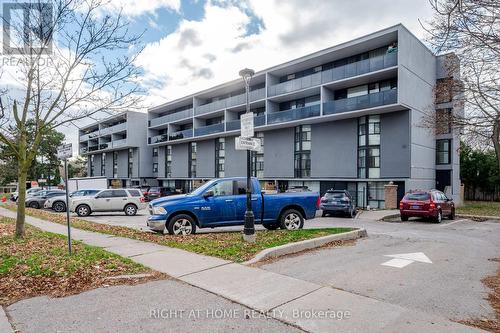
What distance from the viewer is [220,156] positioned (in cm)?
4147

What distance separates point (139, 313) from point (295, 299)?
213 centimetres

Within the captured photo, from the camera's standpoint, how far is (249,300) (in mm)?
4785

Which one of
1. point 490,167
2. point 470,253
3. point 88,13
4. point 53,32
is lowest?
point 470,253

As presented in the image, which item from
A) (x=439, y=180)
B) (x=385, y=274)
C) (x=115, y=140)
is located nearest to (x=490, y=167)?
(x=439, y=180)

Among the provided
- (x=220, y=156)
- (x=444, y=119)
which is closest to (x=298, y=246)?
(x=444, y=119)

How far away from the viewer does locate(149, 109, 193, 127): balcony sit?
4461 centimetres

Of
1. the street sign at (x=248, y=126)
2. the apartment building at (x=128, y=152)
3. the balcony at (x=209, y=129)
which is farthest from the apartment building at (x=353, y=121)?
the apartment building at (x=128, y=152)

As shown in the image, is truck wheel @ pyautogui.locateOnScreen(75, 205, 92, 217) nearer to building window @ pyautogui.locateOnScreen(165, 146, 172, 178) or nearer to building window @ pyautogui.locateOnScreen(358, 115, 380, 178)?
building window @ pyautogui.locateOnScreen(358, 115, 380, 178)

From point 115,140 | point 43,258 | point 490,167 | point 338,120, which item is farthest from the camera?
point 115,140

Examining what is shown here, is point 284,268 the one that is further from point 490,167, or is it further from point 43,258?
point 490,167

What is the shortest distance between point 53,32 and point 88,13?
113 cm

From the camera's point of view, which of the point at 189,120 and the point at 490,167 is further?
the point at 189,120

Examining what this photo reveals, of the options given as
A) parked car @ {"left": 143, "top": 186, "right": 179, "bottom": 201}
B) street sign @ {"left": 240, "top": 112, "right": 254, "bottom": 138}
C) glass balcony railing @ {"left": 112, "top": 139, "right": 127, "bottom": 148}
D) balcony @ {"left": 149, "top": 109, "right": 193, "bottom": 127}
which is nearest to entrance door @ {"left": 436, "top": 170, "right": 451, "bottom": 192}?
street sign @ {"left": 240, "top": 112, "right": 254, "bottom": 138}

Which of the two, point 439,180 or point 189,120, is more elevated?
point 189,120
